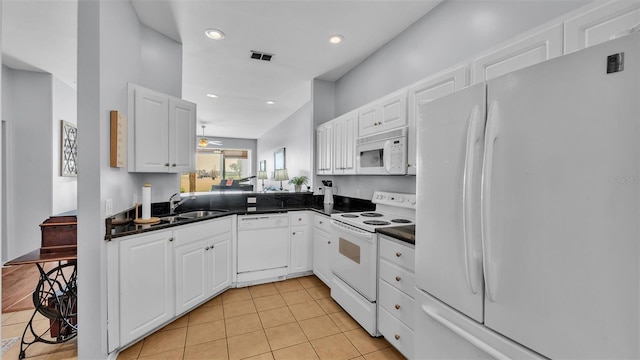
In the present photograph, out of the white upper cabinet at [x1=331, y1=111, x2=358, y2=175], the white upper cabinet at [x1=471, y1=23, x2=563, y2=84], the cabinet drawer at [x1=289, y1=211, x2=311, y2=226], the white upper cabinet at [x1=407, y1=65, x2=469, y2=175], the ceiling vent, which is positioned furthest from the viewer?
the cabinet drawer at [x1=289, y1=211, x2=311, y2=226]

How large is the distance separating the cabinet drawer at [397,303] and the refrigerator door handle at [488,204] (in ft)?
2.72

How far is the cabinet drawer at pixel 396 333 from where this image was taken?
6.37 ft

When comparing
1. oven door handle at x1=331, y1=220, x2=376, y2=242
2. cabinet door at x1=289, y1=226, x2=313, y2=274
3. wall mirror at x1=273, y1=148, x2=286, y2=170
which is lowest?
cabinet door at x1=289, y1=226, x2=313, y2=274

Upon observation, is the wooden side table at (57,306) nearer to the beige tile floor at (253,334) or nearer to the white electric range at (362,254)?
the beige tile floor at (253,334)

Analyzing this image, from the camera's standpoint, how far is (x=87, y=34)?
1912mm

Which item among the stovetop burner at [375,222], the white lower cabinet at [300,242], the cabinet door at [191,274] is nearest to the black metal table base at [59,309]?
the cabinet door at [191,274]

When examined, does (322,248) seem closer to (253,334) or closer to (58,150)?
(253,334)

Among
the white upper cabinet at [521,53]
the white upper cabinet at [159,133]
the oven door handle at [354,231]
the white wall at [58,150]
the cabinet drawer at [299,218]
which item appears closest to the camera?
the white upper cabinet at [521,53]

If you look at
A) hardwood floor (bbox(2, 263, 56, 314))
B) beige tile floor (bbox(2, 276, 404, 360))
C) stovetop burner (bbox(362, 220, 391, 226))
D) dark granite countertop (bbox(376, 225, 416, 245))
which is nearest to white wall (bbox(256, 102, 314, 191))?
stovetop burner (bbox(362, 220, 391, 226))

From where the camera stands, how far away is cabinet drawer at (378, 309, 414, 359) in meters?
1.94

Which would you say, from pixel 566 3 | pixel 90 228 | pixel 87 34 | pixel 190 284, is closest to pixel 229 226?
pixel 190 284

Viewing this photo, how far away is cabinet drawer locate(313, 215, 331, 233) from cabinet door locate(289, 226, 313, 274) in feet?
0.58

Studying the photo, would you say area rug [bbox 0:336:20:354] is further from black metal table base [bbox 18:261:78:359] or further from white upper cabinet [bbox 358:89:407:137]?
white upper cabinet [bbox 358:89:407:137]

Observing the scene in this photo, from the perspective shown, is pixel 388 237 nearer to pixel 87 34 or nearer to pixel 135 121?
pixel 135 121
